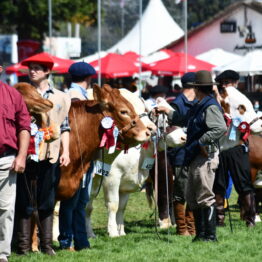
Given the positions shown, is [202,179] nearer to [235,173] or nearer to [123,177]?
[123,177]

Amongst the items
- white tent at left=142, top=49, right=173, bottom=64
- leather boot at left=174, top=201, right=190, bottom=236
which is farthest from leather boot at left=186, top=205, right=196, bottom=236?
white tent at left=142, top=49, right=173, bottom=64

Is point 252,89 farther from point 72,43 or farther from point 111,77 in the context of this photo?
point 72,43

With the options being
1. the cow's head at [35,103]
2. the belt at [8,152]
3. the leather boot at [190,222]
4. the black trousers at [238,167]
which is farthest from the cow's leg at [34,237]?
the black trousers at [238,167]

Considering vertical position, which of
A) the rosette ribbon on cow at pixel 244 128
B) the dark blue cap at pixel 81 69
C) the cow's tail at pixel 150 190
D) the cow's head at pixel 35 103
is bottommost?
the cow's tail at pixel 150 190

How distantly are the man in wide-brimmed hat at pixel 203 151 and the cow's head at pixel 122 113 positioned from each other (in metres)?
0.62

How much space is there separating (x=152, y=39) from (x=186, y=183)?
26489 mm

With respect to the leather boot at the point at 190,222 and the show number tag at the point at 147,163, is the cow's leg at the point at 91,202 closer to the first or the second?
the show number tag at the point at 147,163

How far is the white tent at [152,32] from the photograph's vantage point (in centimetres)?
3609

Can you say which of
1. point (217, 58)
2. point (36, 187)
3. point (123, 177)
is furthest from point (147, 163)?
point (217, 58)

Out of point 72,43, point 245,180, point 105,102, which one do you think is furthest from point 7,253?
point 72,43

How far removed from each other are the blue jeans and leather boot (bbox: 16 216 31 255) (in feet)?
1.76

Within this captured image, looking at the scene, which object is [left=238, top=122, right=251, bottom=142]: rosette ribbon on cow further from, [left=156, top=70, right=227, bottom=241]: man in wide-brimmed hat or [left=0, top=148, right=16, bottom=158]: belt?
[left=0, top=148, right=16, bottom=158]: belt

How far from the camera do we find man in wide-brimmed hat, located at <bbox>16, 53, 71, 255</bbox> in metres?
8.95

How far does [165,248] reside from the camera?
984cm
